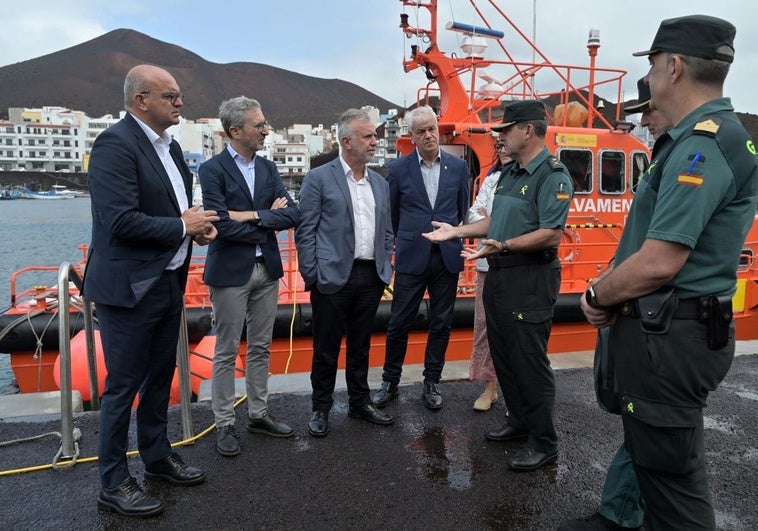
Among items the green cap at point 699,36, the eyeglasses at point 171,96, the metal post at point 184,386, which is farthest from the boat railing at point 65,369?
the green cap at point 699,36

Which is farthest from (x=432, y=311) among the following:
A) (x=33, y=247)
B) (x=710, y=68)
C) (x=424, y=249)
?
(x=33, y=247)

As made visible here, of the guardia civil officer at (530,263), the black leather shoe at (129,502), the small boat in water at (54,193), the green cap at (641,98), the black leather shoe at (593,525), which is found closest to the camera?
the green cap at (641,98)

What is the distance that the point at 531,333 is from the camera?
288cm

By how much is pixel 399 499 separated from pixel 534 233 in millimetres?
1497

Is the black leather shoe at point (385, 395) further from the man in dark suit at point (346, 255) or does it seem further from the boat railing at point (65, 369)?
the boat railing at point (65, 369)

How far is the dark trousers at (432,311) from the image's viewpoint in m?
3.81

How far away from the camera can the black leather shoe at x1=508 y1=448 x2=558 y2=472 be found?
287cm

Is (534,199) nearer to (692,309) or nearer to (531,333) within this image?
(531,333)

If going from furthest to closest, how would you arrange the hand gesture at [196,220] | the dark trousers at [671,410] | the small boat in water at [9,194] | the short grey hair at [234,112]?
the small boat in water at [9,194] < the short grey hair at [234,112] < the hand gesture at [196,220] < the dark trousers at [671,410]

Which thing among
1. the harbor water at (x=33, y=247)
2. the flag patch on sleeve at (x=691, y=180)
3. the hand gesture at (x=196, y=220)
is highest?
the flag patch on sleeve at (x=691, y=180)

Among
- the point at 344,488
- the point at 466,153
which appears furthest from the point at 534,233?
the point at 466,153

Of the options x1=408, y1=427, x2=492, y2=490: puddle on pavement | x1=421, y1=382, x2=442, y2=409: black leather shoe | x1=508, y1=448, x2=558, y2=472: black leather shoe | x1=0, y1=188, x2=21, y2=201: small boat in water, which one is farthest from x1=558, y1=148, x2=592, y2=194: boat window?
x1=0, y1=188, x2=21, y2=201: small boat in water

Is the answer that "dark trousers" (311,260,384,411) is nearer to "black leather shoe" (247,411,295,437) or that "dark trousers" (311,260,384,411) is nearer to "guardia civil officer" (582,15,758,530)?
"black leather shoe" (247,411,295,437)

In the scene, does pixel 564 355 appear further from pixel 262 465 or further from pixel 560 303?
pixel 262 465
